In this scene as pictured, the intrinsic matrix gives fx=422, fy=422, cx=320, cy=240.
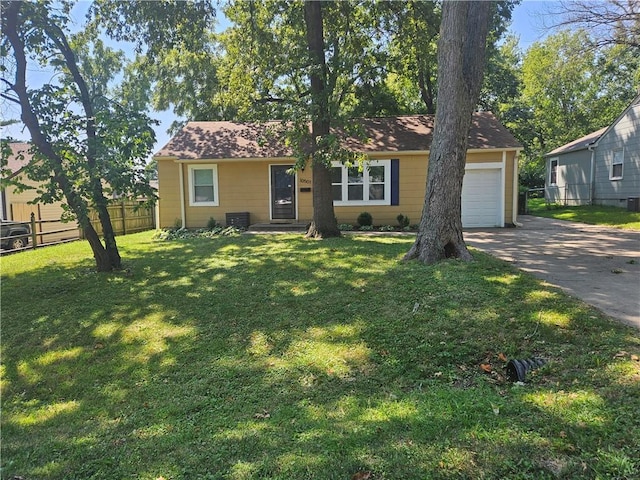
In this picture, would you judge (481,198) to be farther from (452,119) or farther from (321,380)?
(321,380)

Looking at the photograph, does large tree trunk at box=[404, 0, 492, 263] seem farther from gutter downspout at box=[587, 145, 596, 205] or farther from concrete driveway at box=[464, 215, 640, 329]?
gutter downspout at box=[587, 145, 596, 205]

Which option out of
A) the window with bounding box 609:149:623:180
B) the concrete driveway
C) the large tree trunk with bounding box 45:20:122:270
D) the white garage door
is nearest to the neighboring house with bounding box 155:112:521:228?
the white garage door

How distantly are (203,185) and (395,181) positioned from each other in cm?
639

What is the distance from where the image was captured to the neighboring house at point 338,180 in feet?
43.3

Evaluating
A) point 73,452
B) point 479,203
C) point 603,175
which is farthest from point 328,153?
point 603,175

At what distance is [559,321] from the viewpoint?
12.8 feet

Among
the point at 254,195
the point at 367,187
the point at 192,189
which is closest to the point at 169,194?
the point at 192,189

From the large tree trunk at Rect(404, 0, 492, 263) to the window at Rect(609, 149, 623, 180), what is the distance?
1532 cm

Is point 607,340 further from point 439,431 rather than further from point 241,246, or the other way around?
point 241,246

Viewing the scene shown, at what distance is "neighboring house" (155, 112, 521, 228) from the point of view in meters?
13.2

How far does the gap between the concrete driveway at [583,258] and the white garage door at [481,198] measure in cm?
120

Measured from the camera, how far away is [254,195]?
1408 cm

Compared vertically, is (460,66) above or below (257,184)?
above

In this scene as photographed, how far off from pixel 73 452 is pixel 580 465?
2994 millimetres
